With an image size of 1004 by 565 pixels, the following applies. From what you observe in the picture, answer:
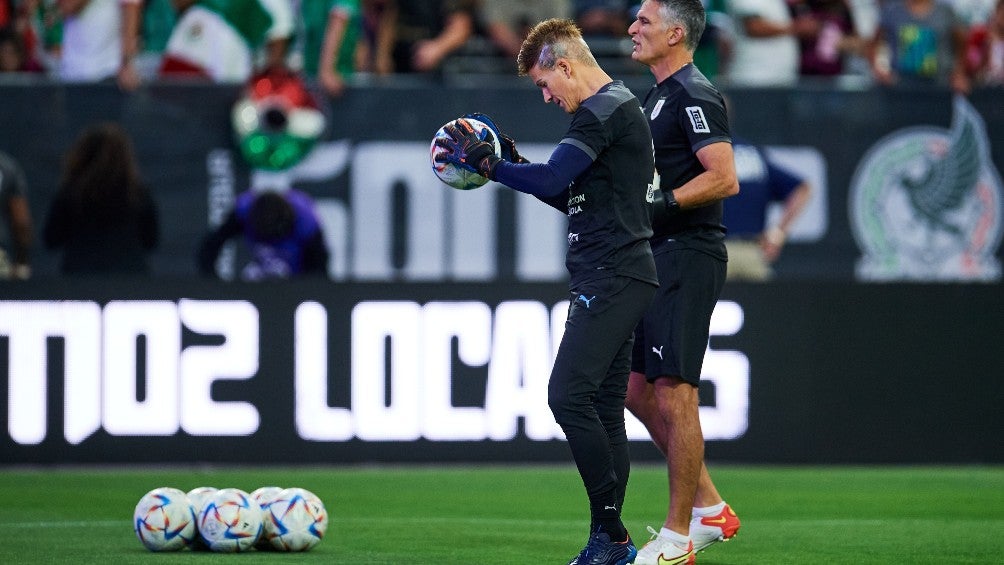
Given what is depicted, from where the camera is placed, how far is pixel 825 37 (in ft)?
47.6

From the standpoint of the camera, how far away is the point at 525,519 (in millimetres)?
9102

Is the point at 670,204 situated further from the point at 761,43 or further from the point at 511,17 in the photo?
the point at 511,17

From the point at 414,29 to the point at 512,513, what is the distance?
19.9ft

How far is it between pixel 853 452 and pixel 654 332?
Answer: 553cm

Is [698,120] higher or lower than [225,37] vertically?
lower

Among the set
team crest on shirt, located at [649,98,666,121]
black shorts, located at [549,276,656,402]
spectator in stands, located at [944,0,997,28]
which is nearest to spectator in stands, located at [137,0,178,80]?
spectator in stands, located at [944,0,997,28]

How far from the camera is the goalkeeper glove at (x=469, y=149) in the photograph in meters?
6.56

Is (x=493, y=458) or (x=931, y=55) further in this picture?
(x=931, y=55)

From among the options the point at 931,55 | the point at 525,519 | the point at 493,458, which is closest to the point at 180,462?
the point at 493,458

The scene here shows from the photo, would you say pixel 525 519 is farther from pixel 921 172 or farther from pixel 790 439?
pixel 921 172

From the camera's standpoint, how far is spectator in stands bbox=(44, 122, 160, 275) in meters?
11.9

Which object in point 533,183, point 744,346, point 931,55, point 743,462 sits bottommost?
point 743,462

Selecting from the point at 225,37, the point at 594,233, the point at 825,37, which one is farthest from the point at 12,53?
the point at 594,233

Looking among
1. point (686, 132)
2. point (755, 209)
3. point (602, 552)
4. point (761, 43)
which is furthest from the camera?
point (761, 43)
